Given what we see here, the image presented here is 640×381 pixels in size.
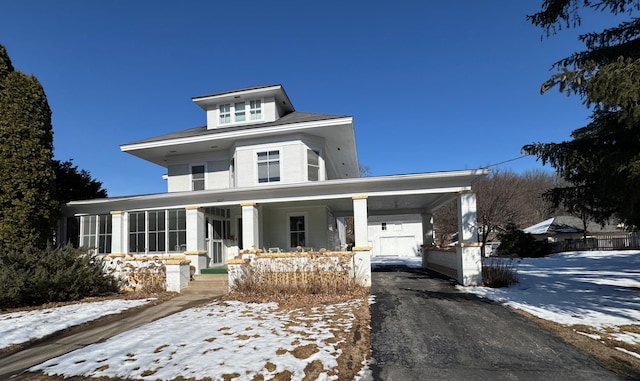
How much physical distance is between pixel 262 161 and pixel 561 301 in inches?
449

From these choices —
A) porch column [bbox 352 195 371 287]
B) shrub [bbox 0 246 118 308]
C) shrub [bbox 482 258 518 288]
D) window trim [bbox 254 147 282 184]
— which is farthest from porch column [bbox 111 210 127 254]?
shrub [bbox 482 258 518 288]

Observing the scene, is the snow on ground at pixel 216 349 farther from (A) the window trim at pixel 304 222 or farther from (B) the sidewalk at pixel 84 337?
(A) the window trim at pixel 304 222

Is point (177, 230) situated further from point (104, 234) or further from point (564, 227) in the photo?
point (564, 227)

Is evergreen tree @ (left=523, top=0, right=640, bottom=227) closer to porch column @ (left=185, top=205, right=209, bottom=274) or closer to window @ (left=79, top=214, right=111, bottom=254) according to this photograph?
porch column @ (left=185, top=205, right=209, bottom=274)

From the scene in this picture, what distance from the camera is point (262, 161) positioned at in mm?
15484

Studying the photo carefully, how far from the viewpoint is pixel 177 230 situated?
48.8 ft

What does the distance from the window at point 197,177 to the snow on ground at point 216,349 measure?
9.30m

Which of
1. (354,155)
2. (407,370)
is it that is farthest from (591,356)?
(354,155)

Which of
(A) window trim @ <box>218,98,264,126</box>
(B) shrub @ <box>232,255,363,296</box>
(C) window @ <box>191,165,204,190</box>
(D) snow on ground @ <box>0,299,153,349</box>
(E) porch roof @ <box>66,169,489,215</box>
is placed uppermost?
(A) window trim @ <box>218,98,264,126</box>

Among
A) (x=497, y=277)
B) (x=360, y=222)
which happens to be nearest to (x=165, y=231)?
(x=360, y=222)

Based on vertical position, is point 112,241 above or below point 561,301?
above

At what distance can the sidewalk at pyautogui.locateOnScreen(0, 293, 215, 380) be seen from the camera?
5836mm

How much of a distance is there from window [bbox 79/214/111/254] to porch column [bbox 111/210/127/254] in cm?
125

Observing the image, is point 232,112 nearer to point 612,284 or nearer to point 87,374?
point 87,374
